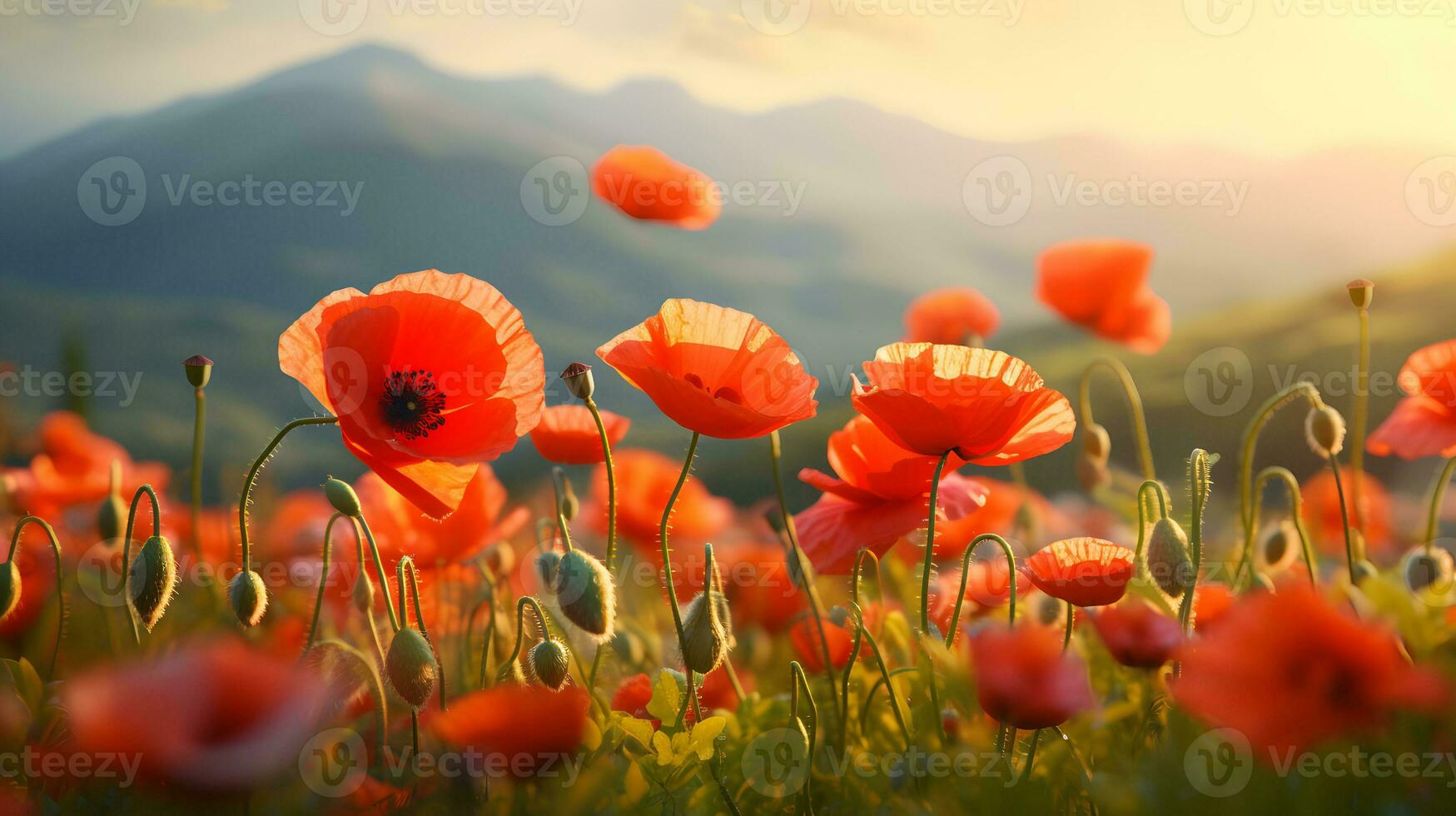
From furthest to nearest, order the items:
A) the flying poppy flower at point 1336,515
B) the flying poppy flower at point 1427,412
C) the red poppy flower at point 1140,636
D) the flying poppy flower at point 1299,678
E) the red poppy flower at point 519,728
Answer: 1. the flying poppy flower at point 1336,515
2. the flying poppy flower at point 1427,412
3. the red poppy flower at point 1140,636
4. the red poppy flower at point 519,728
5. the flying poppy flower at point 1299,678

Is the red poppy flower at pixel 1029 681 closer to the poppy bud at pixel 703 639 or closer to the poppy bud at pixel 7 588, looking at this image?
the poppy bud at pixel 703 639

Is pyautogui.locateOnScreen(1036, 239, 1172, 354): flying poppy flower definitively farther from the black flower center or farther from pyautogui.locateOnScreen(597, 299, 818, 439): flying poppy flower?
the black flower center

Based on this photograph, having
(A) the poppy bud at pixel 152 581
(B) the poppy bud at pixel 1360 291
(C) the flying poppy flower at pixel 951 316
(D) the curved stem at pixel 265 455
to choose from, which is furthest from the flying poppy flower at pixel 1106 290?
(A) the poppy bud at pixel 152 581

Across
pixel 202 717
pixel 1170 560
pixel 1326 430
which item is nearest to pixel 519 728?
pixel 202 717

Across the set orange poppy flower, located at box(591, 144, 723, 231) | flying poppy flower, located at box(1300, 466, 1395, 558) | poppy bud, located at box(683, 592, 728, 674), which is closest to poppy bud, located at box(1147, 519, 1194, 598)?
poppy bud, located at box(683, 592, 728, 674)

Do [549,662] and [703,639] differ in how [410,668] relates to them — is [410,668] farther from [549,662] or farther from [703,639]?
[703,639]

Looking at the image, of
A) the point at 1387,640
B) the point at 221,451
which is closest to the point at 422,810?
the point at 1387,640
